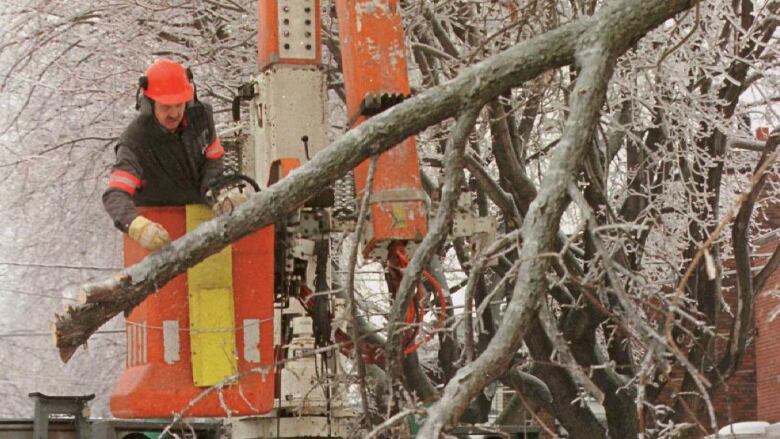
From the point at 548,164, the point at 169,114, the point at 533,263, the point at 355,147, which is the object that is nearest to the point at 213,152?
the point at 169,114

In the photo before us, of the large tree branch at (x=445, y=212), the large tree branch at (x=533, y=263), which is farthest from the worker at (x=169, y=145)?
the large tree branch at (x=533, y=263)

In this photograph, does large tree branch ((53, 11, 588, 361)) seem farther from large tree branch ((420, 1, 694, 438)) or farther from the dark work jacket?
the dark work jacket

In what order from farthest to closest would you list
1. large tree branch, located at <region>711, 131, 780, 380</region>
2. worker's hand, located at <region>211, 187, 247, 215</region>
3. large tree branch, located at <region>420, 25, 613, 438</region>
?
large tree branch, located at <region>711, 131, 780, 380</region> < worker's hand, located at <region>211, 187, 247, 215</region> < large tree branch, located at <region>420, 25, 613, 438</region>

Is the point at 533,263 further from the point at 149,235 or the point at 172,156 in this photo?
the point at 172,156

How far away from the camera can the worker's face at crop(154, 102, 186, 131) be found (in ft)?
25.5

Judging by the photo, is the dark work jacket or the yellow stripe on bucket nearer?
the yellow stripe on bucket

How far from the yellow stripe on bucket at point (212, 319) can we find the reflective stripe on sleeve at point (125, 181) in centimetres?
35

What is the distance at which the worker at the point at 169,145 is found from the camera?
304 inches

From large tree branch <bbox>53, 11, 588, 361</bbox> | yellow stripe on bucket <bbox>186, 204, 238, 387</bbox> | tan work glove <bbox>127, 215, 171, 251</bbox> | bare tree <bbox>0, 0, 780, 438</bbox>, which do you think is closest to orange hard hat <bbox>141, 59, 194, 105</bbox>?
yellow stripe on bucket <bbox>186, 204, 238, 387</bbox>

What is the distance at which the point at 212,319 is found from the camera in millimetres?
7551

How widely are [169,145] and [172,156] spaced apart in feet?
0.20

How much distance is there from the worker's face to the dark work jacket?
27 mm

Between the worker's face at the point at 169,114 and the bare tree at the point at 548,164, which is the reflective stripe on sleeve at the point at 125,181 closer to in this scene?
the worker's face at the point at 169,114

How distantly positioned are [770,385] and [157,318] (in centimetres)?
1879
